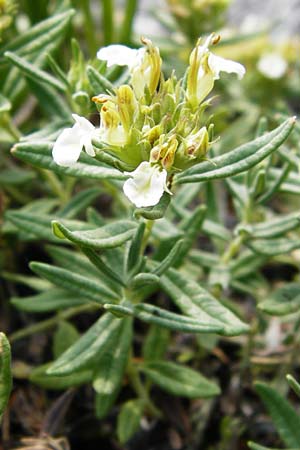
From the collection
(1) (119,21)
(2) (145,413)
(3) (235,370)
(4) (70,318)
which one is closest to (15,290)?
(4) (70,318)

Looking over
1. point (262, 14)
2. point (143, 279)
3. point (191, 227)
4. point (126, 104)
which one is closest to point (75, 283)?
point (143, 279)

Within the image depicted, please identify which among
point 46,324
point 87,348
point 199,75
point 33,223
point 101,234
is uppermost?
point 199,75

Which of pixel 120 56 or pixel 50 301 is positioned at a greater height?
pixel 120 56

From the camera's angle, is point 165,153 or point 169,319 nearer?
point 165,153

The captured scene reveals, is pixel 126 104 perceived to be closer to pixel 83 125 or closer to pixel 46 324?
pixel 83 125

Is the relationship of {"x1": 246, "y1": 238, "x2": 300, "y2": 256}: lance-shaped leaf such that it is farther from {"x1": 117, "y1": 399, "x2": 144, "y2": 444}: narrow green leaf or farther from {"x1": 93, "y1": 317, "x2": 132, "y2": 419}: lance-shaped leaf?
{"x1": 117, "y1": 399, "x2": 144, "y2": 444}: narrow green leaf

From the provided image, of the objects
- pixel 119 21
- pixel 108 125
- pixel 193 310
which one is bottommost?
pixel 193 310

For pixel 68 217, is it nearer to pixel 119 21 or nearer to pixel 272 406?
pixel 272 406

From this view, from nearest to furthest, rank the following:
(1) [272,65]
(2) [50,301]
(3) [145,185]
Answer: (3) [145,185] < (2) [50,301] < (1) [272,65]
